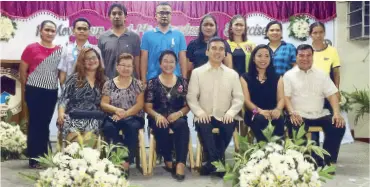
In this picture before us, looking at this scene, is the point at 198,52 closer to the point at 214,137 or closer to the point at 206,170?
the point at 214,137

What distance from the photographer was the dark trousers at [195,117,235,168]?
3.18 meters

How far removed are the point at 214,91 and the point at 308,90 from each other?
773mm

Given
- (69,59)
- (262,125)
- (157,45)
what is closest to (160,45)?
(157,45)

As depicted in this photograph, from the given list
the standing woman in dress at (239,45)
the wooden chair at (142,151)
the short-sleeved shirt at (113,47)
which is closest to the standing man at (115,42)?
the short-sleeved shirt at (113,47)

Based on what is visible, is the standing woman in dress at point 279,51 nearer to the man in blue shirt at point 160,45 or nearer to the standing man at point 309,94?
the standing man at point 309,94

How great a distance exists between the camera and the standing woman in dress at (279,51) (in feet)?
12.2

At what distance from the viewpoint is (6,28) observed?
17.8 feet

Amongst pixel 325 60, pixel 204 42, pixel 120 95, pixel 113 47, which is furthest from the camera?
pixel 325 60

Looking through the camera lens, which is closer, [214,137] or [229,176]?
[229,176]

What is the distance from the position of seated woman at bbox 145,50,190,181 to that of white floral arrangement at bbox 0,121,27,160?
4.79 feet

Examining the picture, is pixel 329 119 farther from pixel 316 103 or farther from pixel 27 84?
pixel 27 84

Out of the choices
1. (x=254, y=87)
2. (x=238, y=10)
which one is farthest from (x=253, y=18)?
(x=254, y=87)

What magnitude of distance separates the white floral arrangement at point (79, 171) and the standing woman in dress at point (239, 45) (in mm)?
1922

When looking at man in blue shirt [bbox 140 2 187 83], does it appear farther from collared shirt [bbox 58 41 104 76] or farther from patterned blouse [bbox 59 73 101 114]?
patterned blouse [bbox 59 73 101 114]
